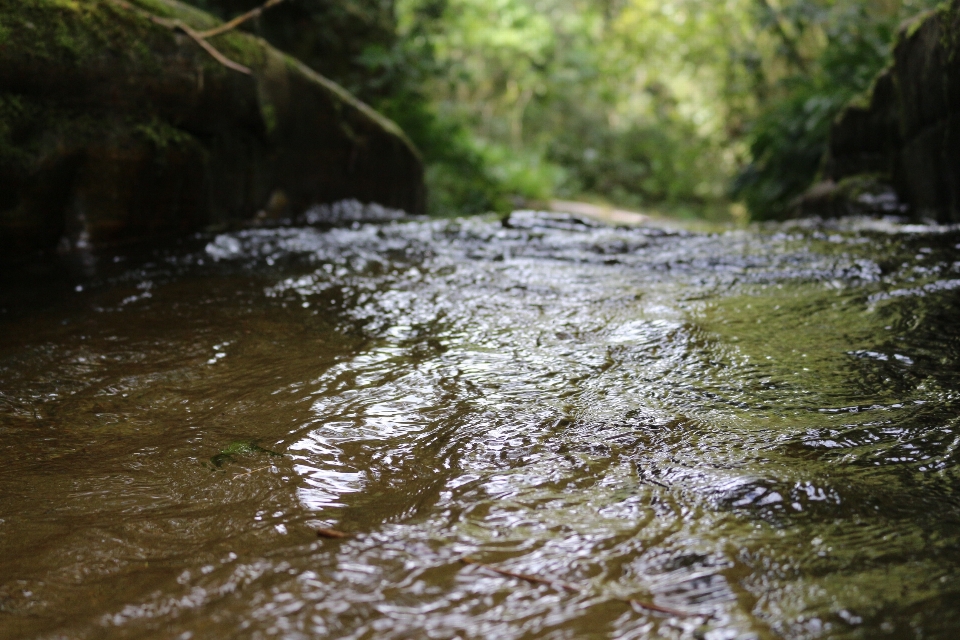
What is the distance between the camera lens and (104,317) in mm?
3160

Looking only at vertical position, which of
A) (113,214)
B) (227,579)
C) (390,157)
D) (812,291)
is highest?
(390,157)

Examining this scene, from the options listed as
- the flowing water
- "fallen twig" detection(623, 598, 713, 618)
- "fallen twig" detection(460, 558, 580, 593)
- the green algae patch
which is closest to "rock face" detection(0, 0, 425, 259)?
the flowing water

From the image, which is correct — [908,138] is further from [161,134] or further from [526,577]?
[526,577]

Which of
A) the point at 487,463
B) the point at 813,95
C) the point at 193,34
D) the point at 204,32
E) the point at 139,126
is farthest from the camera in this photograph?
the point at 813,95

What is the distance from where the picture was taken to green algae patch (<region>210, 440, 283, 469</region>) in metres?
1.77

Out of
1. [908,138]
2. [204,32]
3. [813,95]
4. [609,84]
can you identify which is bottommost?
[908,138]

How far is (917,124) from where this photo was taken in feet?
17.0

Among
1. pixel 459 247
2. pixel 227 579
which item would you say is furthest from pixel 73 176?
pixel 227 579

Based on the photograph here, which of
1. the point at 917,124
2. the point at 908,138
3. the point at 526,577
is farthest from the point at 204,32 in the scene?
the point at 908,138

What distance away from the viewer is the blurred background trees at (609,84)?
32.2 ft

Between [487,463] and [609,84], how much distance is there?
21.5m

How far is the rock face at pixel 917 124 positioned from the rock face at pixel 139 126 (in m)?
4.59

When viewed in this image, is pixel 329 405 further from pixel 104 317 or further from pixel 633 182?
pixel 633 182

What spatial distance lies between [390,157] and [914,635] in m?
6.94
